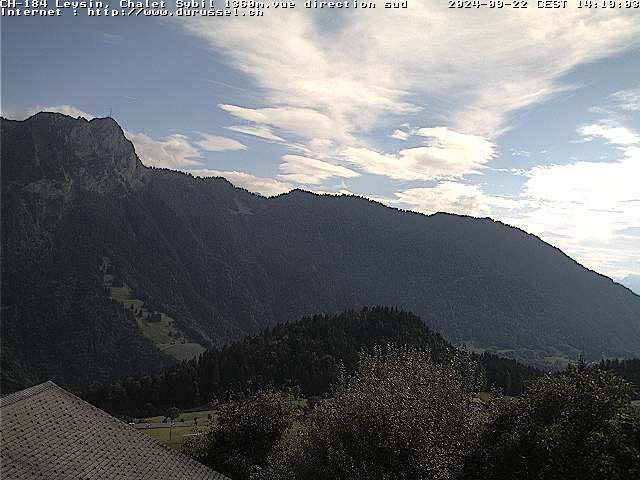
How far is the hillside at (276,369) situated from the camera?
10800cm

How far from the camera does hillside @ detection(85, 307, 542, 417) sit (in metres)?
108

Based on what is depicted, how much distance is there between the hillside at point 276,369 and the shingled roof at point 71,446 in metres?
70.8

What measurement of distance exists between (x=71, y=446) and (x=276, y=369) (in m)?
95.8

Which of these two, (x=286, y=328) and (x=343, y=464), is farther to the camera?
(x=286, y=328)

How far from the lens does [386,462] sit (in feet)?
76.7

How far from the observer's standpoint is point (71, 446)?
21562 mm

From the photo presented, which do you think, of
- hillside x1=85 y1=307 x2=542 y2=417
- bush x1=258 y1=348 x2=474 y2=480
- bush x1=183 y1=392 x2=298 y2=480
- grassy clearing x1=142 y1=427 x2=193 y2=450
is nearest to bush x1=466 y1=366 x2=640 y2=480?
bush x1=258 y1=348 x2=474 y2=480

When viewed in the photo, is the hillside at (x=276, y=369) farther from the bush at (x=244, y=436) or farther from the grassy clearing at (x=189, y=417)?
the bush at (x=244, y=436)

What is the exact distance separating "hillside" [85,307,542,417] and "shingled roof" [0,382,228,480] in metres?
70.8

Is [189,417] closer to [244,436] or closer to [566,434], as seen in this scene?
[244,436]

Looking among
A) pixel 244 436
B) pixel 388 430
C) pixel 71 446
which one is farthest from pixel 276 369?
pixel 71 446

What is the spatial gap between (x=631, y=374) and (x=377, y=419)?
11290 centimetres

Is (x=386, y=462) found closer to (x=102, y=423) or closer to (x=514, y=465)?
(x=514, y=465)

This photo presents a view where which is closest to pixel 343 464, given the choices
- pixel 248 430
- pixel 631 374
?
pixel 248 430
